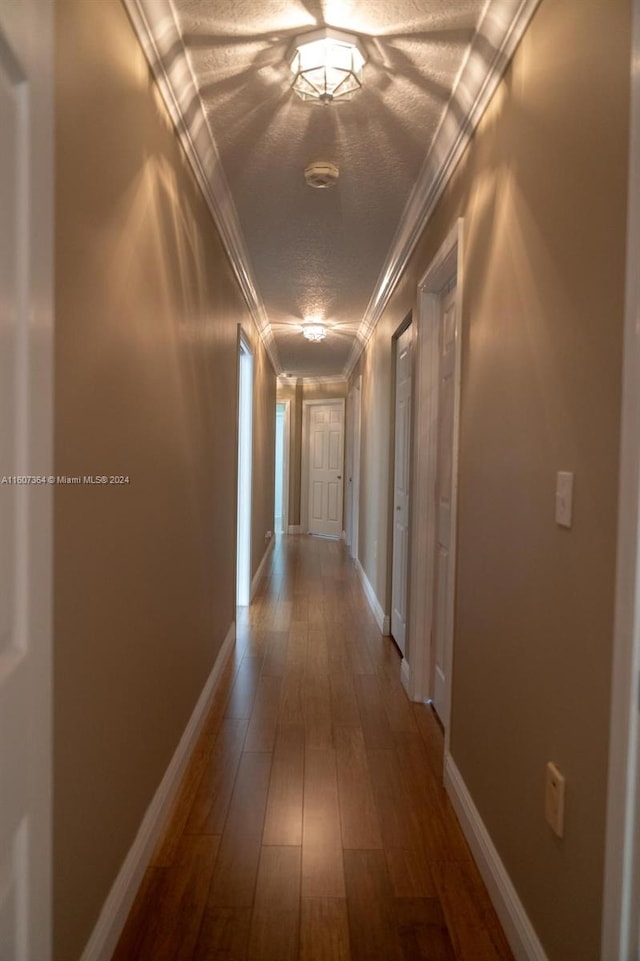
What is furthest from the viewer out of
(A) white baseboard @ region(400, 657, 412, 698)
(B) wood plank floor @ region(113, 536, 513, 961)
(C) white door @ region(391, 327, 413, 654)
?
(C) white door @ region(391, 327, 413, 654)

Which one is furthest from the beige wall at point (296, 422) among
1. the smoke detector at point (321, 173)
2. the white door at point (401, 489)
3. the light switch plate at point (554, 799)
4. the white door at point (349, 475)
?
the light switch plate at point (554, 799)

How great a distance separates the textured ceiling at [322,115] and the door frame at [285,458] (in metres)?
5.16

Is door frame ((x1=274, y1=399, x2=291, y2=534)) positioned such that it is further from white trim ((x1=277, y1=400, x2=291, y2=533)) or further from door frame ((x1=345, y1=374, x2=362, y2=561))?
door frame ((x1=345, y1=374, x2=362, y2=561))

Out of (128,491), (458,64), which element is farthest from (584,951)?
(458,64)

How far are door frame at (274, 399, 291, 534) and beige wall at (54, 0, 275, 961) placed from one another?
20.7ft

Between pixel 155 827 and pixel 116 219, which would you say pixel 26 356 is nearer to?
pixel 116 219

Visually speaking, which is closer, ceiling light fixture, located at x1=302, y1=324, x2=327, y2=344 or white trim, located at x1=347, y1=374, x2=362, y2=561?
ceiling light fixture, located at x1=302, y1=324, x2=327, y2=344

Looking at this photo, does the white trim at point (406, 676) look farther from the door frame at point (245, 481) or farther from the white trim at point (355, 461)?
the white trim at point (355, 461)

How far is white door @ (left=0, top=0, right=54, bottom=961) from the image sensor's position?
2.26 ft

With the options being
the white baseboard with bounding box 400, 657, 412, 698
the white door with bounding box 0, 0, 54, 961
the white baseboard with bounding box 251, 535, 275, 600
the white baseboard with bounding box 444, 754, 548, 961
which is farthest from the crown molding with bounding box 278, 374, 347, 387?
the white door with bounding box 0, 0, 54, 961

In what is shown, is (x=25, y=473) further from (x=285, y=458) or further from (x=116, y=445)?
(x=285, y=458)

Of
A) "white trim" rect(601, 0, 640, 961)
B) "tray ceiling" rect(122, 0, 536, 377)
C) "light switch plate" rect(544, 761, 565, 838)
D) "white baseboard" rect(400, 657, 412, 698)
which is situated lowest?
"white baseboard" rect(400, 657, 412, 698)

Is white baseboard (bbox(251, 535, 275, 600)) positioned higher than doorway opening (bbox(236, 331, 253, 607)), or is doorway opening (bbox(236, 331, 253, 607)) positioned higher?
doorway opening (bbox(236, 331, 253, 607))

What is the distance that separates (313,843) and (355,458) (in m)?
5.25
